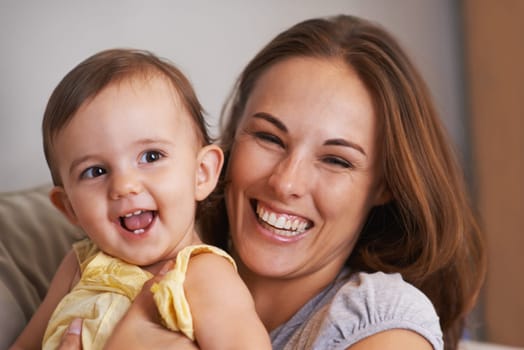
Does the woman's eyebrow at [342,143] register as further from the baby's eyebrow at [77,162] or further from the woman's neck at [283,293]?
the baby's eyebrow at [77,162]

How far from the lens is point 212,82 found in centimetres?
A: 259

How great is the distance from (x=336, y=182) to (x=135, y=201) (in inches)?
20.6

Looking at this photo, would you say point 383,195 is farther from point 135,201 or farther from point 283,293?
point 135,201

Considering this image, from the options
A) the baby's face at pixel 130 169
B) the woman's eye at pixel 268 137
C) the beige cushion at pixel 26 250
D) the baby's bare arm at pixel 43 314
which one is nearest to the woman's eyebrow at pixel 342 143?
the woman's eye at pixel 268 137

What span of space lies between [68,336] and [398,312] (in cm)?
62

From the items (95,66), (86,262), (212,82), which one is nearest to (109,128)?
(95,66)

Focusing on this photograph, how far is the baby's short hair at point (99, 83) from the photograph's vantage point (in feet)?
4.37

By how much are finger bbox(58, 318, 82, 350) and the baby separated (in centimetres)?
1

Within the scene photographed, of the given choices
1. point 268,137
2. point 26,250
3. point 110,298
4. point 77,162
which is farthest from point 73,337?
point 268,137


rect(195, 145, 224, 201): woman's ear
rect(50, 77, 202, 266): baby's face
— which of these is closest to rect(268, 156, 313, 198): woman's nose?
rect(195, 145, 224, 201): woman's ear

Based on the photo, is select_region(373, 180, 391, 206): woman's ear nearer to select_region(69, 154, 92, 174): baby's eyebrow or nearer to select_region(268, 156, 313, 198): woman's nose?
select_region(268, 156, 313, 198): woman's nose

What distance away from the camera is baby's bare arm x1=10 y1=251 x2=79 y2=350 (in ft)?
4.94

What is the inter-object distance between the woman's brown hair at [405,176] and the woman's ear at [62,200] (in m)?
0.40

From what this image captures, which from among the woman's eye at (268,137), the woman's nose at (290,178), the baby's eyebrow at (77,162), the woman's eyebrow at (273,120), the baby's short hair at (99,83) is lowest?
the woman's nose at (290,178)
